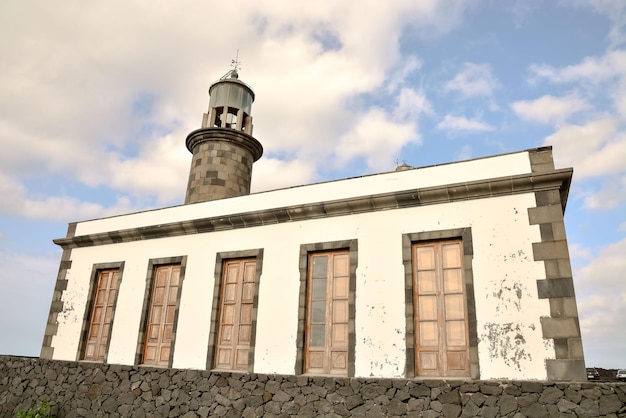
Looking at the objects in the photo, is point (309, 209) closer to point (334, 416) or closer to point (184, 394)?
point (334, 416)

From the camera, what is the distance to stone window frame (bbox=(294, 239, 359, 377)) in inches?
298

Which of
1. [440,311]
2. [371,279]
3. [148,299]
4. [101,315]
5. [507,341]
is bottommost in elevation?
[507,341]

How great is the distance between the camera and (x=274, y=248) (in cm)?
891

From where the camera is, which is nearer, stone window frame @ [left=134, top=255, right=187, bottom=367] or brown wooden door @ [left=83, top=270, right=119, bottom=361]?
stone window frame @ [left=134, top=255, right=187, bottom=367]

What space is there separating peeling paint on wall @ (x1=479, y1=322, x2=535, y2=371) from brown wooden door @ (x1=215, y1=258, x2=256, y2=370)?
169 inches

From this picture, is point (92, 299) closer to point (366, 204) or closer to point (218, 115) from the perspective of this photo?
point (366, 204)

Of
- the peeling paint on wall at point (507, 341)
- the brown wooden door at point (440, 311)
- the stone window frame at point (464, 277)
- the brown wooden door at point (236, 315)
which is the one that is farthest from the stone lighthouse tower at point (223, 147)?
the peeling paint on wall at point (507, 341)

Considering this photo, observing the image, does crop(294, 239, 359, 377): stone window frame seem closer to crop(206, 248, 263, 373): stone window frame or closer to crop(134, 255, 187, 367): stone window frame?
crop(206, 248, 263, 373): stone window frame

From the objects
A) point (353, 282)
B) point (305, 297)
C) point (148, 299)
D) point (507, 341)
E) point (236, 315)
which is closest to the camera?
point (507, 341)

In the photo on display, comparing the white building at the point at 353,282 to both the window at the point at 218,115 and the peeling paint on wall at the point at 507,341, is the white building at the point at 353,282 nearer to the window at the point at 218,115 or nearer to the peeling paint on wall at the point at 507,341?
the peeling paint on wall at the point at 507,341

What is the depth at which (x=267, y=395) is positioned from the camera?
783 cm

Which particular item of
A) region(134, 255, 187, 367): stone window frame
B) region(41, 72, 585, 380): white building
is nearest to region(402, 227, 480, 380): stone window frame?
region(41, 72, 585, 380): white building

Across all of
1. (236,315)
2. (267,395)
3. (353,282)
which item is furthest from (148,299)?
(353,282)

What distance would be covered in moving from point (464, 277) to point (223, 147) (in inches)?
379
